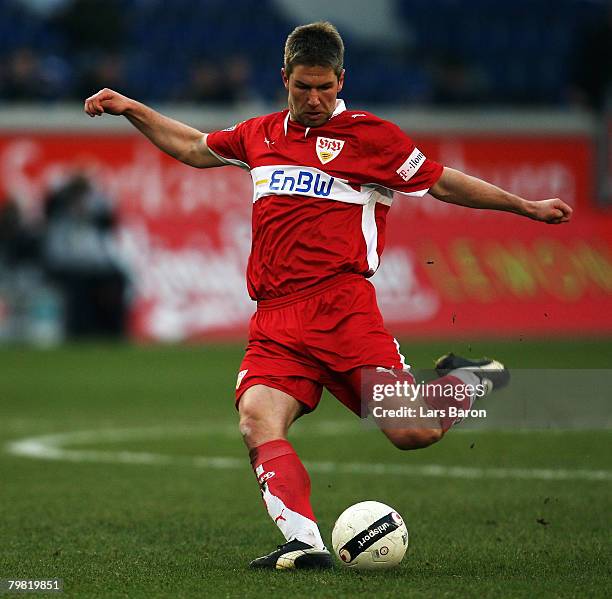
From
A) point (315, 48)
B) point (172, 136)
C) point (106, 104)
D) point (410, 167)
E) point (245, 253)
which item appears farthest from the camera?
Answer: point (245, 253)

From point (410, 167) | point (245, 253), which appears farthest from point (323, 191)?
point (245, 253)

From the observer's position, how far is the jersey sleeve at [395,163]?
5.78m

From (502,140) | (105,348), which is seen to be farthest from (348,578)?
(502,140)

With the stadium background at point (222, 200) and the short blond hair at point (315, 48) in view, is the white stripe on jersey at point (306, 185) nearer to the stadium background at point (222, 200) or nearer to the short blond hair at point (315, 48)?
the short blond hair at point (315, 48)

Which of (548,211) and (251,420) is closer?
(251,420)

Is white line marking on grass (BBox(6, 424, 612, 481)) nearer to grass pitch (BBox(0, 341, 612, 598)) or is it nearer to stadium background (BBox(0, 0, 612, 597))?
grass pitch (BBox(0, 341, 612, 598))

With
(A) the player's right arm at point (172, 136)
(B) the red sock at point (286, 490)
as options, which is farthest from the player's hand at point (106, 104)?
(B) the red sock at point (286, 490)

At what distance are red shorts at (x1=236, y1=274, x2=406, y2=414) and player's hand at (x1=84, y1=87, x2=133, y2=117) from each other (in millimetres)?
1120

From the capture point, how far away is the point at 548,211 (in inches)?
230

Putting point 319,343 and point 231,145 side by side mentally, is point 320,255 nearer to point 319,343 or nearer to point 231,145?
point 319,343

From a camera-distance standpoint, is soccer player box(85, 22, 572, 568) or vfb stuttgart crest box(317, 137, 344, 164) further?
vfb stuttgart crest box(317, 137, 344, 164)

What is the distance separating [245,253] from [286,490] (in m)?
14.5

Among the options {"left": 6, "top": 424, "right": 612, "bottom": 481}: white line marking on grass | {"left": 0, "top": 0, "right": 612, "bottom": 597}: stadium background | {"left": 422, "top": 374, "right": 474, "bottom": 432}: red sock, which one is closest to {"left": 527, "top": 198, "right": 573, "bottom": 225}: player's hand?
{"left": 422, "top": 374, "right": 474, "bottom": 432}: red sock

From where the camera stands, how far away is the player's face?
5.57m
